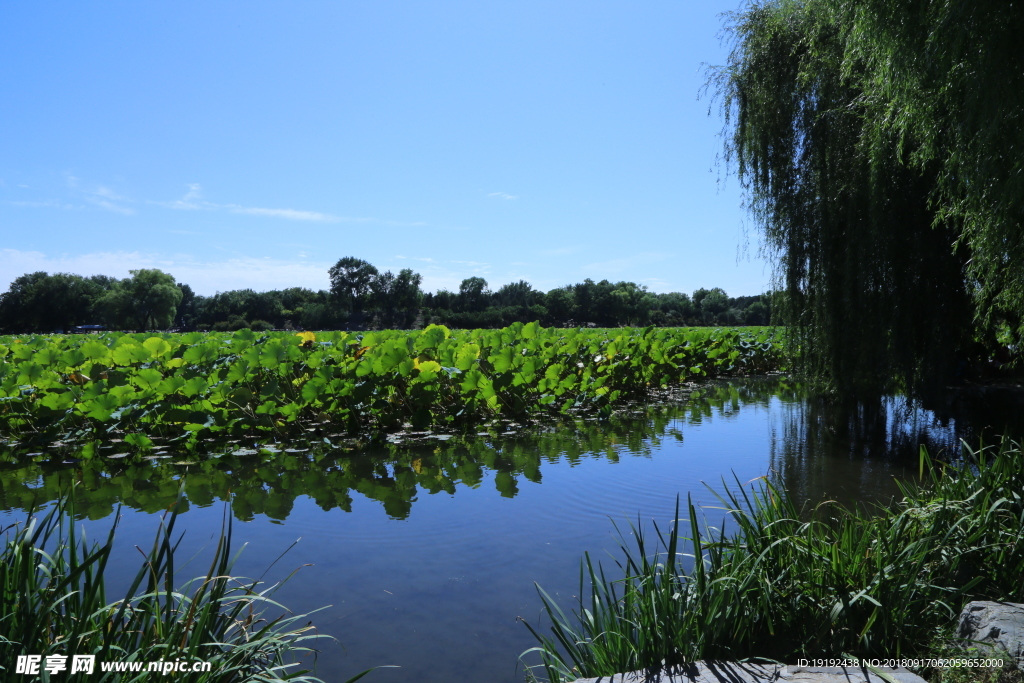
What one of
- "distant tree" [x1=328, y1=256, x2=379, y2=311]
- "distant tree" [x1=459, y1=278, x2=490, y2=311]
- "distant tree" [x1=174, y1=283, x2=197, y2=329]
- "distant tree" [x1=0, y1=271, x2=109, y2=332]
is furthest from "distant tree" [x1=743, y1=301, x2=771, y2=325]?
"distant tree" [x1=174, y1=283, x2=197, y2=329]

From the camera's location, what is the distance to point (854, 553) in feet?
8.00

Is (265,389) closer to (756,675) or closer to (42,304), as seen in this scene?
(756,675)

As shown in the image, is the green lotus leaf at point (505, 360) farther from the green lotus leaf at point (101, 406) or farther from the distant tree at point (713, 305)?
the distant tree at point (713, 305)

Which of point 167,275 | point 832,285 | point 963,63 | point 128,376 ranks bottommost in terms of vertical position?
point 128,376

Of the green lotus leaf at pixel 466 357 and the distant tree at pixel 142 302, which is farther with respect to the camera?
the distant tree at pixel 142 302

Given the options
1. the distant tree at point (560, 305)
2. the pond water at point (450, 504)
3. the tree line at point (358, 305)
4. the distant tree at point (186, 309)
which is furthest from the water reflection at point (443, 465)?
the distant tree at point (186, 309)

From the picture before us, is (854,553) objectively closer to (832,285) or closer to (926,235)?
(926,235)

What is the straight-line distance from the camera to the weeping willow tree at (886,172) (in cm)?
337

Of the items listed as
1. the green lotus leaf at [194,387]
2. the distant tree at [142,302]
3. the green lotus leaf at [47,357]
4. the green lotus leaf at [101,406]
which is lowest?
the green lotus leaf at [101,406]

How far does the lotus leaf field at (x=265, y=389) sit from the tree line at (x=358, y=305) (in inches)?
1633

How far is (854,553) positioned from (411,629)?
5.66 feet

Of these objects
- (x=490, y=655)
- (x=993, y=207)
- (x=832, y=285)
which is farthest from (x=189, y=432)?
(x=832, y=285)

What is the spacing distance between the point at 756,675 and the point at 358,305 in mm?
83549

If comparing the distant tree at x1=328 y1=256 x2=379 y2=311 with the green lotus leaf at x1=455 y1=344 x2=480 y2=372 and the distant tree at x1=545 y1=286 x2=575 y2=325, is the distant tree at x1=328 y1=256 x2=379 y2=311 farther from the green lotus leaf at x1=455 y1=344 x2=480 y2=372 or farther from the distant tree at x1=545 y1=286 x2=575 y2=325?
the green lotus leaf at x1=455 y1=344 x2=480 y2=372
